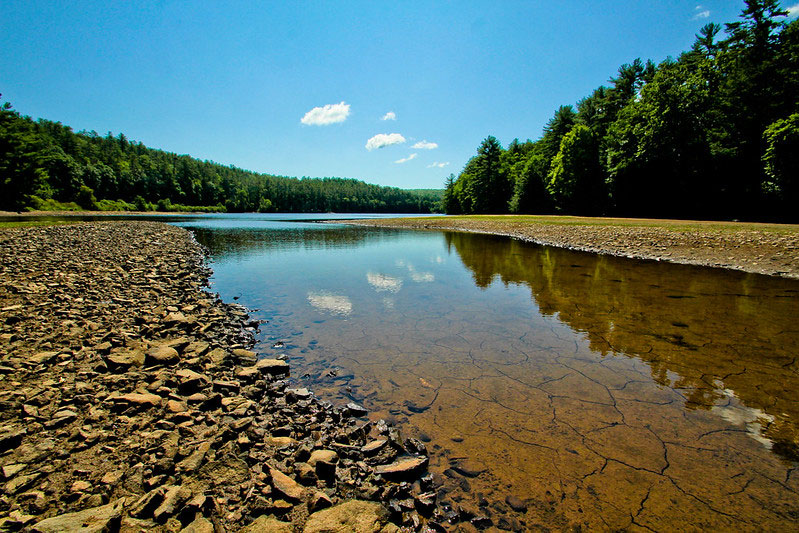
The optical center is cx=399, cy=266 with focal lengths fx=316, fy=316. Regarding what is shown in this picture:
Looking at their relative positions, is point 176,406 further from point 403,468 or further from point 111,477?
point 403,468

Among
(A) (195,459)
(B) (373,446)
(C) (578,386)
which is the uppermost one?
(A) (195,459)

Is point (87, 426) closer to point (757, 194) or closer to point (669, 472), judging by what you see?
point (669, 472)

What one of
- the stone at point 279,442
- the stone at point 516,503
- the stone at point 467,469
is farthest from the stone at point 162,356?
the stone at point 516,503

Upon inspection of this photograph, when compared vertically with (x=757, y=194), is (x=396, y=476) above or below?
below

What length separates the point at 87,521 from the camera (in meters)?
2.48

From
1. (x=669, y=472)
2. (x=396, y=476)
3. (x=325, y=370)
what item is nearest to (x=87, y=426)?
(x=325, y=370)

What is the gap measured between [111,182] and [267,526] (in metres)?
162

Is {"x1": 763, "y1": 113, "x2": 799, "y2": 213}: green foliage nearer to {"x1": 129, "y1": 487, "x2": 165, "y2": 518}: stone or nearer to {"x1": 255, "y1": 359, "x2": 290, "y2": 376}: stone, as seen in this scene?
{"x1": 255, "y1": 359, "x2": 290, "y2": 376}: stone

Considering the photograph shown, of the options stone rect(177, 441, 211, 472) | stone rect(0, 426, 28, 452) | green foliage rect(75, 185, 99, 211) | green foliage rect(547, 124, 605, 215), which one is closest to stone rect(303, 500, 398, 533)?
stone rect(177, 441, 211, 472)

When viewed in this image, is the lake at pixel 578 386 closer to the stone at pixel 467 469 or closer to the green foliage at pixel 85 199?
the stone at pixel 467 469

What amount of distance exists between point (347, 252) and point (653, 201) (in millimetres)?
45659

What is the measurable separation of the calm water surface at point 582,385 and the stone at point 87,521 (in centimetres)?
291

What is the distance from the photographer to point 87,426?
3734 millimetres

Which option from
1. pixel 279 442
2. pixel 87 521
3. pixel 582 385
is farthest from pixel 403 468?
pixel 582 385
